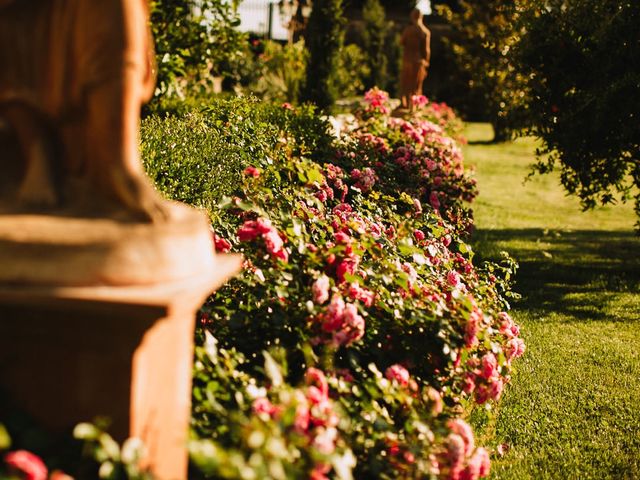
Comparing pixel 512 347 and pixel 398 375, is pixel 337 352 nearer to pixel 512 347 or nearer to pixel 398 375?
pixel 398 375

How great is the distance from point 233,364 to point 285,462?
76 cm

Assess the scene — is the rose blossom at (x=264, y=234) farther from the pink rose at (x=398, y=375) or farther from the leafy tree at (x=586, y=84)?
the leafy tree at (x=586, y=84)

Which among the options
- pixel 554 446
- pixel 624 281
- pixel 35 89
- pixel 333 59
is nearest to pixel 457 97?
pixel 333 59

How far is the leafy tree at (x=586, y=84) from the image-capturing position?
8133mm

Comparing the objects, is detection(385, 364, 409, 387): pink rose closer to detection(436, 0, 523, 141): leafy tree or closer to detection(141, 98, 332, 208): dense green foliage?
detection(141, 98, 332, 208): dense green foliage

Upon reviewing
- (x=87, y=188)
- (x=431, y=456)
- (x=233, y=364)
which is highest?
(x=87, y=188)

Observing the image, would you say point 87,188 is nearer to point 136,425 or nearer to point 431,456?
point 136,425

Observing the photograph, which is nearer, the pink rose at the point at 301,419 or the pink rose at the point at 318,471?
the pink rose at the point at 318,471

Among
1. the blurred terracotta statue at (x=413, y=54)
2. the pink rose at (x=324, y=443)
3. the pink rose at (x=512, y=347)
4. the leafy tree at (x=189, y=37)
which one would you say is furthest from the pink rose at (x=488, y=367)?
the blurred terracotta statue at (x=413, y=54)

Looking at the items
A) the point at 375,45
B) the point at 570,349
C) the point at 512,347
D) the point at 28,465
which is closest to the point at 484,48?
the point at 375,45

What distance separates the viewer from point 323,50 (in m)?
15.2

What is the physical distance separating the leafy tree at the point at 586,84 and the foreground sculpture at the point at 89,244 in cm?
688

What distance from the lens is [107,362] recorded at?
201cm

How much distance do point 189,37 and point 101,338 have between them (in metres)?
8.03
